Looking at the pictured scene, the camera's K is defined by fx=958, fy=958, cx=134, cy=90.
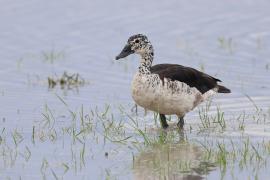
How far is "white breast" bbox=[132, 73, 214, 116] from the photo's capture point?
1236 cm

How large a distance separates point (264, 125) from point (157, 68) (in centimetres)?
166

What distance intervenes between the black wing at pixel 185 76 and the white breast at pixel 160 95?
12 centimetres

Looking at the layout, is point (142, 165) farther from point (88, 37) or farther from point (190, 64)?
point (88, 37)

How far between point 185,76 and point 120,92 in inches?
90.4

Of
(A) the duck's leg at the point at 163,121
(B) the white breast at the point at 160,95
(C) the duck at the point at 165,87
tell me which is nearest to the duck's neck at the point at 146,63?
(C) the duck at the point at 165,87

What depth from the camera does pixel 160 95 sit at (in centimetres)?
1241

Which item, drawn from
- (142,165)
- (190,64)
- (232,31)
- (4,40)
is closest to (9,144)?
(142,165)

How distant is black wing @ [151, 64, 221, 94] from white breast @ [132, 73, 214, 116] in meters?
0.12

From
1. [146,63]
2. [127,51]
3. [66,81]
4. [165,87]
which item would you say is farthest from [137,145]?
[66,81]

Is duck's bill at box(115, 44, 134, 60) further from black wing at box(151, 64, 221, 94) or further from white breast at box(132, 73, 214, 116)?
white breast at box(132, 73, 214, 116)

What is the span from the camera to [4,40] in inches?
741

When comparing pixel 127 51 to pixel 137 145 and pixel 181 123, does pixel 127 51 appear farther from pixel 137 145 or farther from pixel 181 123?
pixel 137 145

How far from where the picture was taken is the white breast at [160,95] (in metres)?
12.4

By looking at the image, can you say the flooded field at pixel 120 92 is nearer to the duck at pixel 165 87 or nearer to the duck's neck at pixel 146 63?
the duck at pixel 165 87
